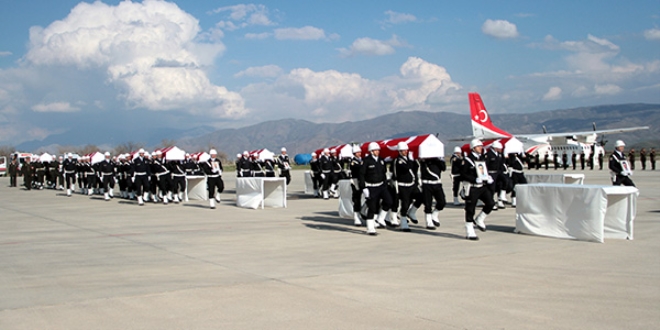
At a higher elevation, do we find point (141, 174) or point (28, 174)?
point (28, 174)

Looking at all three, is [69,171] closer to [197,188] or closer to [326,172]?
[197,188]

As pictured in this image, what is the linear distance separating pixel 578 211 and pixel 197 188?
1652cm

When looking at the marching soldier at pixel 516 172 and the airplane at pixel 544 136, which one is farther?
the airplane at pixel 544 136

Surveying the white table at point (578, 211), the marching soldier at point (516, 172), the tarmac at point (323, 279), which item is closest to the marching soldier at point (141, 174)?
the tarmac at point (323, 279)

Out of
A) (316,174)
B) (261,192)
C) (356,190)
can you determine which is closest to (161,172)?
(261,192)

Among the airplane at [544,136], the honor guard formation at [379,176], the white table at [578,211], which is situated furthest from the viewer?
the airplane at [544,136]

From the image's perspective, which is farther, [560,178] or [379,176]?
[560,178]

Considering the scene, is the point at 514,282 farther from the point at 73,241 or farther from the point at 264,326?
the point at 73,241

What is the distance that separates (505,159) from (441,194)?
5.85m

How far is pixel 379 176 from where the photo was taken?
1245 cm

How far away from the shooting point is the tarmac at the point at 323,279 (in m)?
5.87

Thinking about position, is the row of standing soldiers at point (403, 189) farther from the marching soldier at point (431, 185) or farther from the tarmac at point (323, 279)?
the tarmac at point (323, 279)

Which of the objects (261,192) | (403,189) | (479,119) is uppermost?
(479,119)

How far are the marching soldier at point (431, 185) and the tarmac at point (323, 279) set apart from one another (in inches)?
16.6
